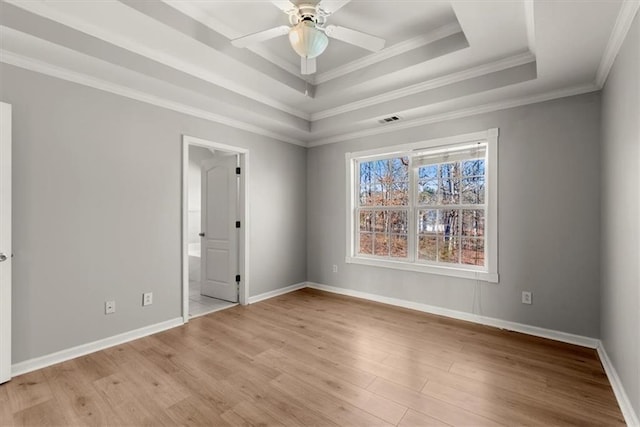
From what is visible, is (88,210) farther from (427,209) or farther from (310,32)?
(427,209)

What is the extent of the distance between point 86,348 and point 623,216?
4325mm

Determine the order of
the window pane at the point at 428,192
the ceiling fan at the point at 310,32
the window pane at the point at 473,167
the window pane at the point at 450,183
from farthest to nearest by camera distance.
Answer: the window pane at the point at 428,192 → the window pane at the point at 450,183 → the window pane at the point at 473,167 → the ceiling fan at the point at 310,32

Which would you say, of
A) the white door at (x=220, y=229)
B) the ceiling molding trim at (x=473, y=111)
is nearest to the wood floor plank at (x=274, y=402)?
the white door at (x=220, y=229)

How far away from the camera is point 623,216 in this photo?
2.02m

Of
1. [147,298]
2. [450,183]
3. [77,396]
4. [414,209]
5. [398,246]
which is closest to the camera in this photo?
[77,396]

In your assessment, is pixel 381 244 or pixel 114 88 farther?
pixel 381 244

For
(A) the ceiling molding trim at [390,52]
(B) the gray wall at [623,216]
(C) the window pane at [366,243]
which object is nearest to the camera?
(B) the gray wall at [623,216]

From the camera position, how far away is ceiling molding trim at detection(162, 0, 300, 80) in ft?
7.73

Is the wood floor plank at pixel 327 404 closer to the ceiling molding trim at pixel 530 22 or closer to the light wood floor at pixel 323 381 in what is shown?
the light wood floor at pixel 323 381

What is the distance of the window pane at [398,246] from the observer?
4.08 m

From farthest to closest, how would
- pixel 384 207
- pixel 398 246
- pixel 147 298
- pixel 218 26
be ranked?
pixel 384 207
pixel 398 246
pixel 147 298
pixel 218 26

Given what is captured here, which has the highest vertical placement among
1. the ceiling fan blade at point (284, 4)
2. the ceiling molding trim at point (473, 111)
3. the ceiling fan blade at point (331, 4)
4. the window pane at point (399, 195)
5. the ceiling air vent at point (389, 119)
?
the ceiling fan blade at point (284, 4)

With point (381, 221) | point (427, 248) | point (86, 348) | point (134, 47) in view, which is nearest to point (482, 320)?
point (427, 248)

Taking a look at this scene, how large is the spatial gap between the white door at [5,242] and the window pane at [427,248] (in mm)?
3970
